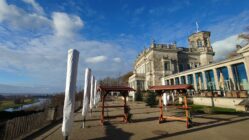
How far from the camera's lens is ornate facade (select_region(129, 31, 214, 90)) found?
3303 cm

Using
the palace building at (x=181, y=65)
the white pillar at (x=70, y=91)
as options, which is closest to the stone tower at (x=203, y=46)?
the palace building at (x=181, y=65)

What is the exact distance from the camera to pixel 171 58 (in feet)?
111

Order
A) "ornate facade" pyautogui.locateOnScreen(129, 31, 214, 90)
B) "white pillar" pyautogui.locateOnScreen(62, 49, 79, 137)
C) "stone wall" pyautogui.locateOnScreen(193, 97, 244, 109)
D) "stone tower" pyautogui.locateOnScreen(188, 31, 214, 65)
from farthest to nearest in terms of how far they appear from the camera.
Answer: "stone tower" pyautogui.locateOnScreen(188, 31, 214, 65) < "ornate facade" pyautogui.locateOnScreen(129, 31, 214, 90) < "stone wall" pyautogui.locateOnScreen(193, 97, 244, 109) < "white pillar" pyautogui.locateOnScreen(62, 49, 79, 137)

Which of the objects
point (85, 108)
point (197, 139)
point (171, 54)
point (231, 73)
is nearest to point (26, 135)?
point (85, 108)

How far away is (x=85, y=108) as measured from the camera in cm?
855

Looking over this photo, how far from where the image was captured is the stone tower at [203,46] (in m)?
36.5

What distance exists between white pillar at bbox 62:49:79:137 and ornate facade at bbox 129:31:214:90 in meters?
28.1

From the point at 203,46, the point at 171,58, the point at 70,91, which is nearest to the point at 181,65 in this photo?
the point at 171,58

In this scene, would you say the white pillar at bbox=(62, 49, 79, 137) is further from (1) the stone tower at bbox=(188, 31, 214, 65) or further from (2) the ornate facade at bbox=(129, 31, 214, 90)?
(1) the stone tower at bbox=(188, 31, 214, 65)

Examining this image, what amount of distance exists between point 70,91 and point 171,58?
31934 mm

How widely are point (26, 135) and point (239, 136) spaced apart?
932 cm

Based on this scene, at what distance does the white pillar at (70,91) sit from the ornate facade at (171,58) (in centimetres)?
2805

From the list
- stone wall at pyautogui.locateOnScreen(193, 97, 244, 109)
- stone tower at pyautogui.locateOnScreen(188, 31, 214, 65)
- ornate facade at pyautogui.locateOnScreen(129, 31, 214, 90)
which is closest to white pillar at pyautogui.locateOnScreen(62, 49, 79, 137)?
stone wall at pyautogui.locateOnScreen(193, 97, 244, 109)

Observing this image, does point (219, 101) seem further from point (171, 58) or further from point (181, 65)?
point (181, 65)
